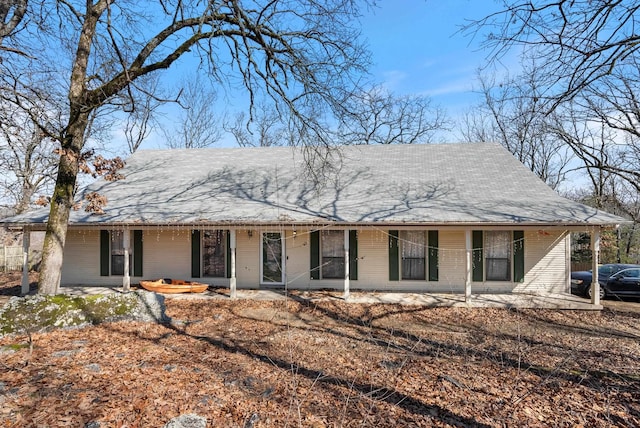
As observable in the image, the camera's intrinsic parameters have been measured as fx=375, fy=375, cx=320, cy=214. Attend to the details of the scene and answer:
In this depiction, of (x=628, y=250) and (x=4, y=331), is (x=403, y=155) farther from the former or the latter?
(x=628, y=250)

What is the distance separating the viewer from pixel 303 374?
5598mm

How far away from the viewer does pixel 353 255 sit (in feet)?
41.7

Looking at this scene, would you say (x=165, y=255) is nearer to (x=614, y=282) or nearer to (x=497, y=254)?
(x=497, y=254)

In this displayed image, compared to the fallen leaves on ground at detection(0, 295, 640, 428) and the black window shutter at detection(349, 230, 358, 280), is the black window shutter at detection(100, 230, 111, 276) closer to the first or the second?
the fallen leaves on ground at detection(0, 295, 640, 428)

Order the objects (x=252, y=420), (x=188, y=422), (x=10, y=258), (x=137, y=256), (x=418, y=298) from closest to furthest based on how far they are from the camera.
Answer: (x=188, y=422)
(x=252, y=420)
(x=418, y=298)
(x=137, y=256)
(x=10, y=258)

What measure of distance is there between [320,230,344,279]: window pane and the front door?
1.52 meters

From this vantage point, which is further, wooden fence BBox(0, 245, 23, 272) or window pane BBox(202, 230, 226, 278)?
wooden fence BBox(0, 245, 23, 272)

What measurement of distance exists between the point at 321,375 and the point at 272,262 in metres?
8.05

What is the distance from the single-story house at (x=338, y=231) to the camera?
1135cm

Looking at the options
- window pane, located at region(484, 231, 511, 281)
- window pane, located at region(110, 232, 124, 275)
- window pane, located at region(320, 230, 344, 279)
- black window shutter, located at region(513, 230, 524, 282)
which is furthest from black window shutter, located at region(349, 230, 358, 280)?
window pane, located at region(110, 232, 124, 275)

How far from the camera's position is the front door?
13.2 m

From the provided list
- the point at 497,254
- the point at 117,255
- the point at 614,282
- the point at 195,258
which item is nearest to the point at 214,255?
the point at 195,258

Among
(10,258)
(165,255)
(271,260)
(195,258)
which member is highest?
(165,255)

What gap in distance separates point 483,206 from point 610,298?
5.90m
